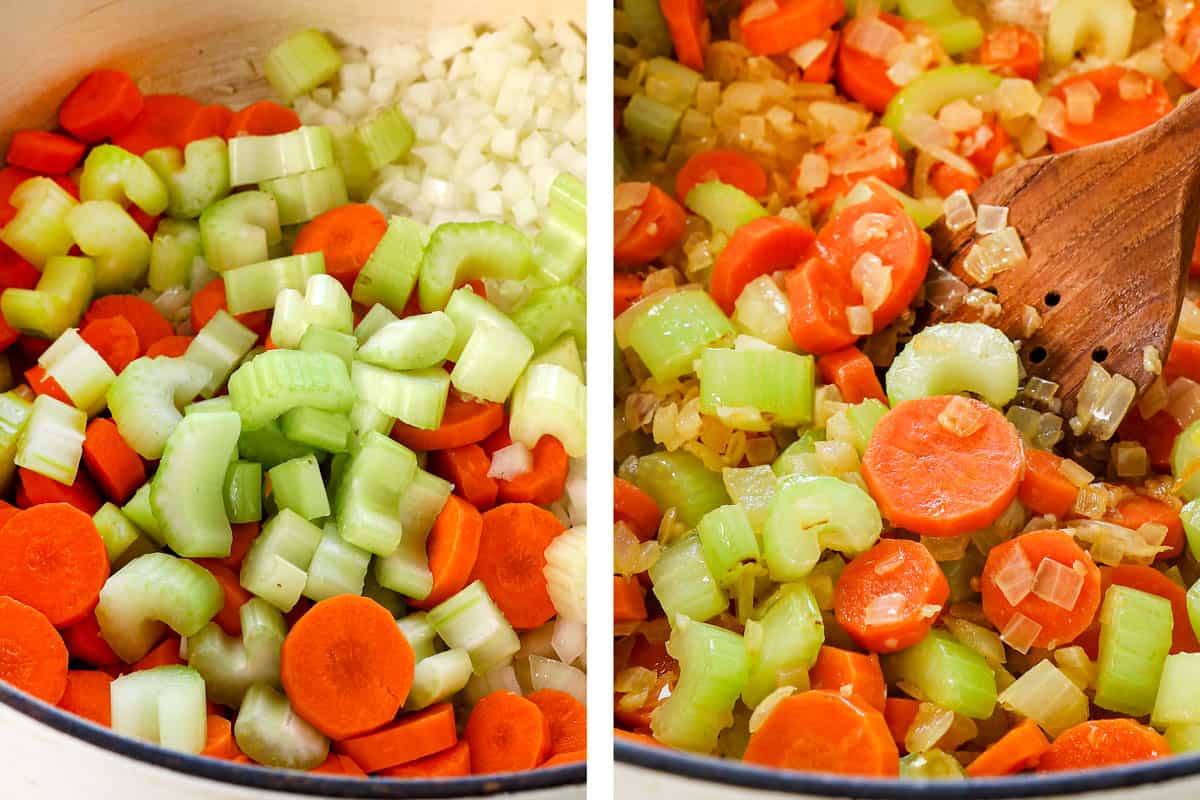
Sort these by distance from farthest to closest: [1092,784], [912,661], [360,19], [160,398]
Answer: [360,19]
[160,398]
[912,661]
[1092,784]

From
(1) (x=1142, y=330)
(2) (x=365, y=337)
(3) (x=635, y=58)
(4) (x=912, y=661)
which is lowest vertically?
(4) (x=912, y=661)

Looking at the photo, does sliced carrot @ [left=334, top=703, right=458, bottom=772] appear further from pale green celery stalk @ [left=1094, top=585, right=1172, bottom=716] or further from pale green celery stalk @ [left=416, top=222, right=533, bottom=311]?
pale green celery stalk @ [left=1094, top=585, right=1172, bottom=716]

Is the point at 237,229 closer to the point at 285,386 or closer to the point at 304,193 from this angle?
the point at 304,193

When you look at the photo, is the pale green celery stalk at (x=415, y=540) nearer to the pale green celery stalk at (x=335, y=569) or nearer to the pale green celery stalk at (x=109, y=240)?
the pale green celery stalk at (x=335, y=569)

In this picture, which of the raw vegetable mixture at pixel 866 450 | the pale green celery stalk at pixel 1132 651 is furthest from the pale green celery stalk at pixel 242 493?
the pale green celery stalk at pixel 1132 651

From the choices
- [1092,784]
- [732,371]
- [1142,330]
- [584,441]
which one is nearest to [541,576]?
[584,441]

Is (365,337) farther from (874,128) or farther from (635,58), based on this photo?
(874,128)

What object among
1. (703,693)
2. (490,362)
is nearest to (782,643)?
(703,693)

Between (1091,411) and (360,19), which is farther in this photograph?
(360,19)
